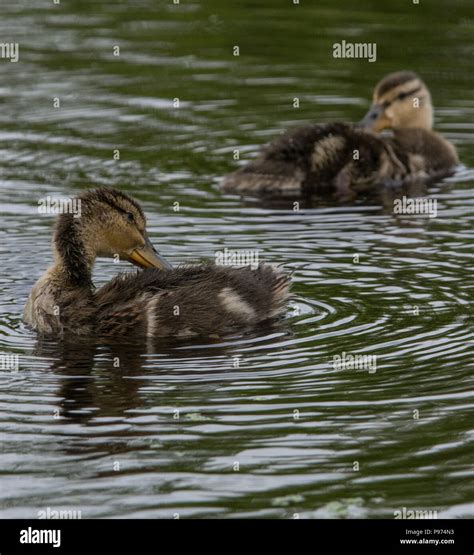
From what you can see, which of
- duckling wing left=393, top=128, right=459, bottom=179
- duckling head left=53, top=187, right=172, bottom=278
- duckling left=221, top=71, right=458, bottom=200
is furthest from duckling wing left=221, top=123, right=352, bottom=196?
duckling head left=53, top=187, right=172, bottom=278

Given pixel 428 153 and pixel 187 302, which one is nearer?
pixel 187 302

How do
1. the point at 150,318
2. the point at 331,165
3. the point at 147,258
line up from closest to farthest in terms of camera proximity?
the point at 150,318, the point at 147,258, the point at 331,165

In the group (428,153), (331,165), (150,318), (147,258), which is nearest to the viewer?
(150,318)

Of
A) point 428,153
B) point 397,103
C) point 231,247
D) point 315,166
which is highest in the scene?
point 397,103

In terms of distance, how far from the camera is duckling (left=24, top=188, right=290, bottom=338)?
8828 mm

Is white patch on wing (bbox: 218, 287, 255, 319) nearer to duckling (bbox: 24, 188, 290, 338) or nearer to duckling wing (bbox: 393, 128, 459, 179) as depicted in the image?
duckling (bbox: 24, 188, 290, 338)

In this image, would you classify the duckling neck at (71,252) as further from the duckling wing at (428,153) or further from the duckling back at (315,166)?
the duckling wing at (428,153)

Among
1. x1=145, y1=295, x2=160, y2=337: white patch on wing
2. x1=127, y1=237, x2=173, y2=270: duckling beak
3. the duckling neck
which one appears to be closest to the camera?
x1=145, y1=295, x2=160, y2=337: white patch on wing

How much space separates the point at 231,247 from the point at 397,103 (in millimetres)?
3837

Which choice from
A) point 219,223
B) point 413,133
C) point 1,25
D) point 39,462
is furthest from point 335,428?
point 1,25

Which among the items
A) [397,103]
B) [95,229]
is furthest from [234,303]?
[397,103]

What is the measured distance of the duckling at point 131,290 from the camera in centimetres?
883

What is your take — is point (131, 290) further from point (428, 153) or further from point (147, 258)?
point (428, 153)

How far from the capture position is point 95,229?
916 cm
